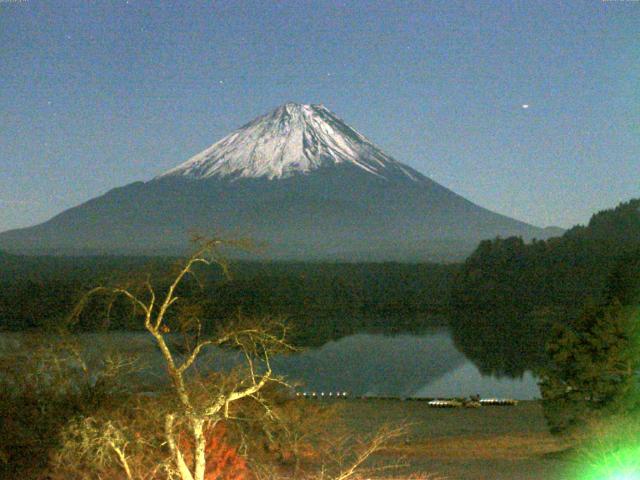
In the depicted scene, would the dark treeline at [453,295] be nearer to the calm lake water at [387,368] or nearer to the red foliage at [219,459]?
the calm lake water at [387,368]

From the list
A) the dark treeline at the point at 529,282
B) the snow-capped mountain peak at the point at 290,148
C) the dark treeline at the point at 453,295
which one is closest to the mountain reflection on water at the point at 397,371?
the dark treeline at the point at 453,295

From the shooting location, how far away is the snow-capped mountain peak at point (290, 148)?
96.5m

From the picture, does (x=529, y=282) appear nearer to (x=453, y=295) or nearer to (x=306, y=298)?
(x=453, y=295)

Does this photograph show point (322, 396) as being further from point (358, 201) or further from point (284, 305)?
A: point (358, 201)

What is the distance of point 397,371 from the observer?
102 feet

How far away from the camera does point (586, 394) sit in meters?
11.9

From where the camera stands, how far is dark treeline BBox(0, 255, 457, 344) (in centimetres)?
4391

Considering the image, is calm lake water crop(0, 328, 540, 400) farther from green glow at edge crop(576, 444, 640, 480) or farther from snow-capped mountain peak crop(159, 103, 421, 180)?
snow-capped mountain peak crop(159, 103, 421, 180)

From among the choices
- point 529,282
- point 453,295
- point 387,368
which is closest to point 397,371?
point 387,368

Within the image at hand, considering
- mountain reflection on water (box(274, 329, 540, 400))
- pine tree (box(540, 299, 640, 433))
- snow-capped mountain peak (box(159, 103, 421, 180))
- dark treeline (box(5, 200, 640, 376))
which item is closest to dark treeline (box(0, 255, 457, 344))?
dark treeline (box(5, 200, 640, 376))

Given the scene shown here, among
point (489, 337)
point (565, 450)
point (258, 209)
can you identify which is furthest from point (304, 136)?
point (565, 450)

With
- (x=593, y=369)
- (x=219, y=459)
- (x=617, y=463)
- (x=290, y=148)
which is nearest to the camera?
(x=219, y=459)

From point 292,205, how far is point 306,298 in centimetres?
5045

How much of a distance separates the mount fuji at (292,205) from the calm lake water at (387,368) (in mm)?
58789
